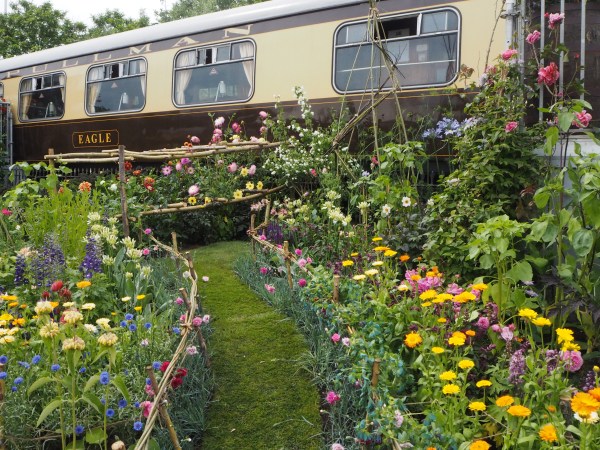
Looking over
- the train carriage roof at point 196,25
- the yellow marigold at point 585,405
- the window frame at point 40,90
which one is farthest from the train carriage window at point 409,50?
the window frame at point 40,90

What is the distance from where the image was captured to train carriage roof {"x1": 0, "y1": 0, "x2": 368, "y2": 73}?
723 centimetres

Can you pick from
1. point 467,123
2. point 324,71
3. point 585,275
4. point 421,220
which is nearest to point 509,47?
point 467,123

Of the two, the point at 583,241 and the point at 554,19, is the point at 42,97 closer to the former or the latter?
the point at 554,19

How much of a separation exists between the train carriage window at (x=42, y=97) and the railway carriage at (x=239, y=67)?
22mm

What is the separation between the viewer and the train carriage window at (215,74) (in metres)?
7.88

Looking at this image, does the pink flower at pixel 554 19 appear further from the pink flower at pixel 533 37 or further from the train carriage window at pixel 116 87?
the train carriage window at pixel 116 87

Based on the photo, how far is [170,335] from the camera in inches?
125

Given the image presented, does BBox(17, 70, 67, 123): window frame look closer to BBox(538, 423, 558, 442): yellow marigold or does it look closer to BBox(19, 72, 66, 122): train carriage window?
BBox(19, 72, 66, 122): train carriage window

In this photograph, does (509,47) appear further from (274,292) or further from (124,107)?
(124,107)

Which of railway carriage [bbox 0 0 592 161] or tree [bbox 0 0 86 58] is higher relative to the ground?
tree [bbox 0 0 86 58]

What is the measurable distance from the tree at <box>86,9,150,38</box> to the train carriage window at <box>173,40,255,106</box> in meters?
22.8

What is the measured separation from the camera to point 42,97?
11023mm

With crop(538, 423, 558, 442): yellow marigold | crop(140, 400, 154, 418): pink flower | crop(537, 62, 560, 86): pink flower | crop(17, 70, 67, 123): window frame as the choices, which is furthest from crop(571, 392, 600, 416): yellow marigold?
crop(17, 70, 67, 123): window frame

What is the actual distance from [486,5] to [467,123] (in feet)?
7.83
